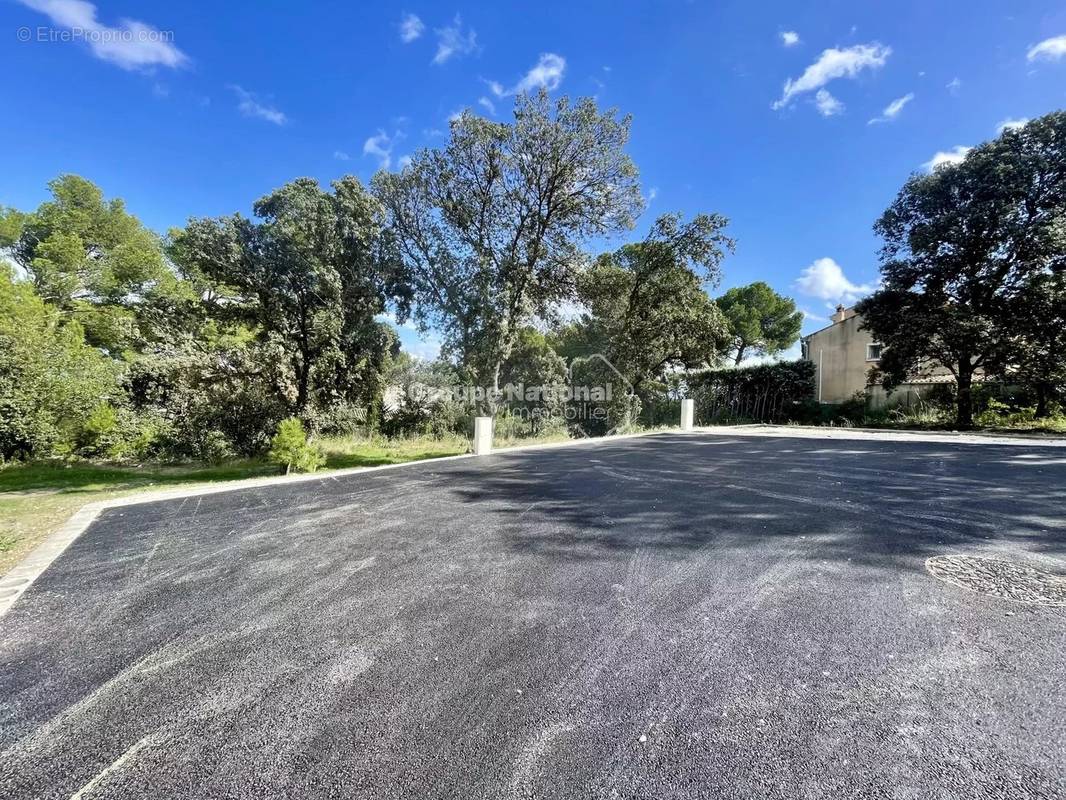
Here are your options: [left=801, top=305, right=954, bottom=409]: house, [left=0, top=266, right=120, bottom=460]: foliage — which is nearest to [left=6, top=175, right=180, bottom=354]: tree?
[left=0, top=266, right=120, bottom=460]: foliage

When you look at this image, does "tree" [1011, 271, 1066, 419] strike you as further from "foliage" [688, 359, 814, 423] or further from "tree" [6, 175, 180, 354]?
"tree" [6, 175, 180, 354]

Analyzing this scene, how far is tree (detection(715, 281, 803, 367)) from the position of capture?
22.0m

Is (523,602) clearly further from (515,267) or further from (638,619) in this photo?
(515,267)

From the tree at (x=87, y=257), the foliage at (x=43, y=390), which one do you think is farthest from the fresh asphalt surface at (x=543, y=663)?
the tree at (x=87, y=257)

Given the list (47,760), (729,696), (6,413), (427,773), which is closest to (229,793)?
(427,773)

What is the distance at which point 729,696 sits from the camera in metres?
1.43

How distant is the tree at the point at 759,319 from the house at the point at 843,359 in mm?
2833

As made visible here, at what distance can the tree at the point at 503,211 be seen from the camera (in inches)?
357

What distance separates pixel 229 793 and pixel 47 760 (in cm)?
64

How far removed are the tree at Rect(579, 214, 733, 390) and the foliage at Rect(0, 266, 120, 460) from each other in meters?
10.7

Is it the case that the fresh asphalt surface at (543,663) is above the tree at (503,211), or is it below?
below

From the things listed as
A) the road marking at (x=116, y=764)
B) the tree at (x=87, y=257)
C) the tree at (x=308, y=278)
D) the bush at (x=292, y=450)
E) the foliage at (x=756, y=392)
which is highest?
the tree at (x=87, y=257)

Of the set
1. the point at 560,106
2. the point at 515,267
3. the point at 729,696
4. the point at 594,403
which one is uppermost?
the point at 560,106

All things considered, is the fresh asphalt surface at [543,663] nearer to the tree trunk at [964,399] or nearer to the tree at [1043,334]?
the tree trunk at [964,399]
